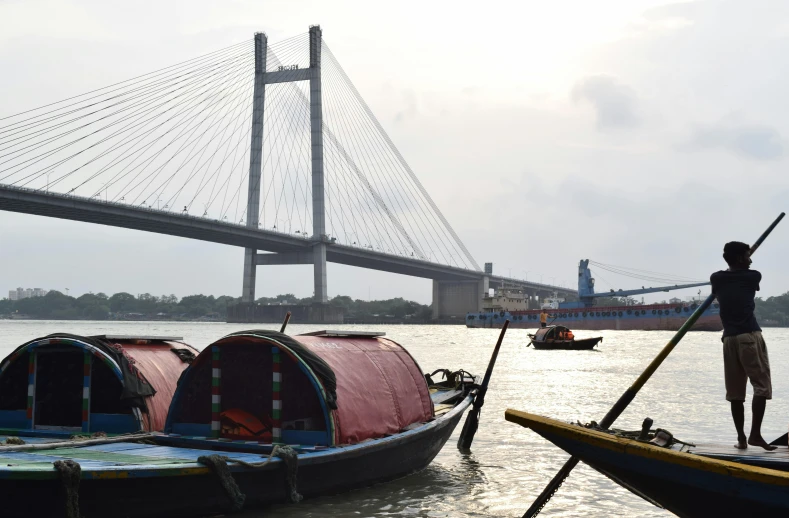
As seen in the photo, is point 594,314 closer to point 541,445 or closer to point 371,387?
point 541,445

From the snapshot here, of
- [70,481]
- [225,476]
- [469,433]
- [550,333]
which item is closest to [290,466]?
[225,476]

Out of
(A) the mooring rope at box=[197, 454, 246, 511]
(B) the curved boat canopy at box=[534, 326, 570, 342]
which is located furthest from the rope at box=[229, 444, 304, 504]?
(B) the curved boat canopy at box=[534, 326, 570, 342]

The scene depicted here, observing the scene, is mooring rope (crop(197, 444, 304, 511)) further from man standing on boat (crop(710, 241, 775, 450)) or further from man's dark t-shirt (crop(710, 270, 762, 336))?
man's dark t-shirt (crop(710, 270, 762, 336))

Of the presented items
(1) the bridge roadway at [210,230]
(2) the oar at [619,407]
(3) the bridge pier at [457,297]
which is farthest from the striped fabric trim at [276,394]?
(3) the bridge pier at [457,297]

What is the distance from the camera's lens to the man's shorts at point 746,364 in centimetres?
638

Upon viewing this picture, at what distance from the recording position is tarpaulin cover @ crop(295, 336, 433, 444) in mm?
8867

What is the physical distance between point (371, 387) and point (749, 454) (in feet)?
14.3

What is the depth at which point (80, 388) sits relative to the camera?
9594 millimetres

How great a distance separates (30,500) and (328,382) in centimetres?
292

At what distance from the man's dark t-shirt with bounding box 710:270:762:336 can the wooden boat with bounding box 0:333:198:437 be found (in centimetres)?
598

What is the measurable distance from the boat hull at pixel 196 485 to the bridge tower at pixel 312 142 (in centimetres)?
6059

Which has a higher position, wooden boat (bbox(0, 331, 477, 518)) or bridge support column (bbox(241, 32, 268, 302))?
bridge support column (bbox(241, 32, 268, 302))

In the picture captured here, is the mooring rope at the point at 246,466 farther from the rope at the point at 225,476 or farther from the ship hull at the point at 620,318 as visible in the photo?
the ship hull at the point at 620,318

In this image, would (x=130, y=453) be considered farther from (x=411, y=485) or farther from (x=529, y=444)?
(x=529, y=444)
